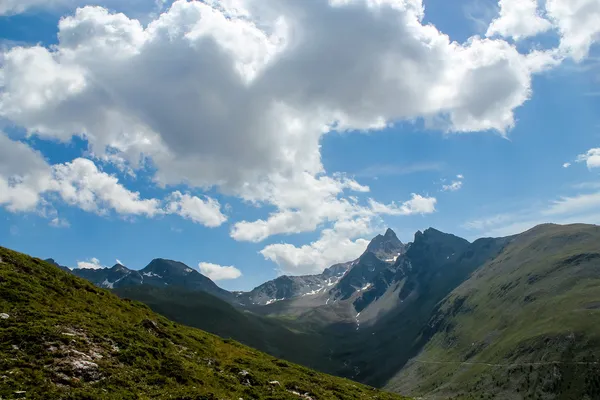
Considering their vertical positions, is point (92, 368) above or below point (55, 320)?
below

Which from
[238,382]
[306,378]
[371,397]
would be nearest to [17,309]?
[238,382]

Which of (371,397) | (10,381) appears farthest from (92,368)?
(371,397)

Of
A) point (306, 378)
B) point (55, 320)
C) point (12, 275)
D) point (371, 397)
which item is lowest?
point (371, 397)

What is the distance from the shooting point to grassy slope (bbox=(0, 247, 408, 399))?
82.3 ft

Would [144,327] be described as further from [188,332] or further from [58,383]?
[58,383]

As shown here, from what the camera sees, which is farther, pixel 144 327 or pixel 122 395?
pixel 144 327

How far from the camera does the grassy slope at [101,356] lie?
2508 cm

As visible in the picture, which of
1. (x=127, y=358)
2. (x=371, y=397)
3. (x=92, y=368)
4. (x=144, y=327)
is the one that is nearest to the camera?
(x=92, y=368)

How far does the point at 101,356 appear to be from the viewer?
2923cm

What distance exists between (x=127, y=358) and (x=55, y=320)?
250 inches

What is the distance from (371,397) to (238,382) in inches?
655

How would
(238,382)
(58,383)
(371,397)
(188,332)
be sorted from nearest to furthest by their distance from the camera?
(58,383), (238,382), (371,397), (188,332)

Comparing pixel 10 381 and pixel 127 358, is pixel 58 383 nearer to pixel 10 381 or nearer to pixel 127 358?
pixel 10 381

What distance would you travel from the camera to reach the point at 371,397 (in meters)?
44.4
